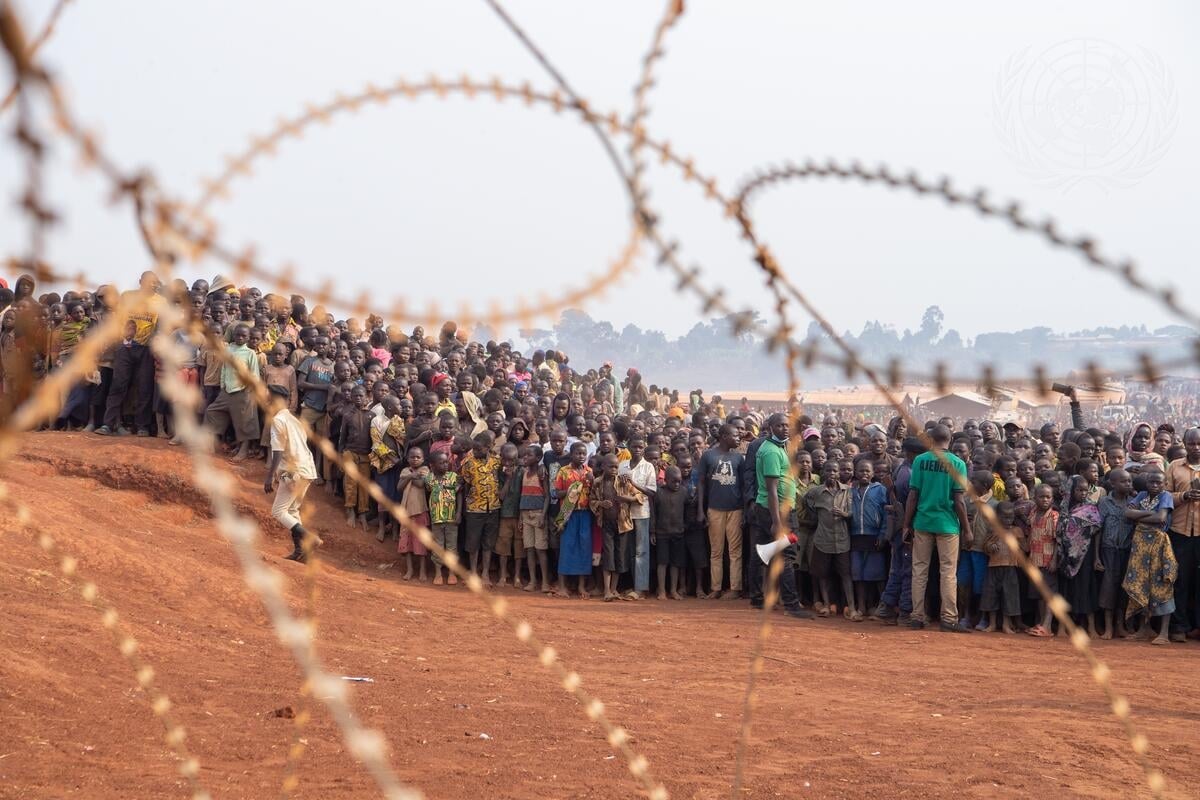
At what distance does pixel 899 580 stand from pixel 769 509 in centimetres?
146

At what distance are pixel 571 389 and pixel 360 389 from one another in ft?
24.2

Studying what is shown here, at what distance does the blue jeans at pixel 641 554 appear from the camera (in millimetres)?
14031

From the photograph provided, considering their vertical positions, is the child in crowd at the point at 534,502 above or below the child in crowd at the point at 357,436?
below

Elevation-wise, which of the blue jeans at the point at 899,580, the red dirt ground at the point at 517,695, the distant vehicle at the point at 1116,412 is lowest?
the red dirt ground at the point at 517,695

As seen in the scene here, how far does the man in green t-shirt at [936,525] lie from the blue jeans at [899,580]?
270 mm

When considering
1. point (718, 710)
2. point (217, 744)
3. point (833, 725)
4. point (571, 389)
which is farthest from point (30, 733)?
point (571, 389)

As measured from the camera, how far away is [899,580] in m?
12.7

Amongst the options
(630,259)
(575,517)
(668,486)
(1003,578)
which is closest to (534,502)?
(575,517)

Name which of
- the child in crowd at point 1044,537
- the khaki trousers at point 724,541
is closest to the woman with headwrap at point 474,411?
the khaki trousers at point 724,541

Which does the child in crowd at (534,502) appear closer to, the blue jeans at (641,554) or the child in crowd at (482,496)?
the child in crowd at (482,496)

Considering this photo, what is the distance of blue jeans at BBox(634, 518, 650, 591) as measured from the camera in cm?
1403

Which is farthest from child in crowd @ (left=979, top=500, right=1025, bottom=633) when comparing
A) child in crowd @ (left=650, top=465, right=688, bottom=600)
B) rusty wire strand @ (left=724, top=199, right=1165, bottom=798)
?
rusty wire strand @ (left=724, top=199, right=1165, bottom=798)

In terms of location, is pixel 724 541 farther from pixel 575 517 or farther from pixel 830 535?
pixel 575 517

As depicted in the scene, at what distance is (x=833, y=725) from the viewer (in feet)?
26.3
